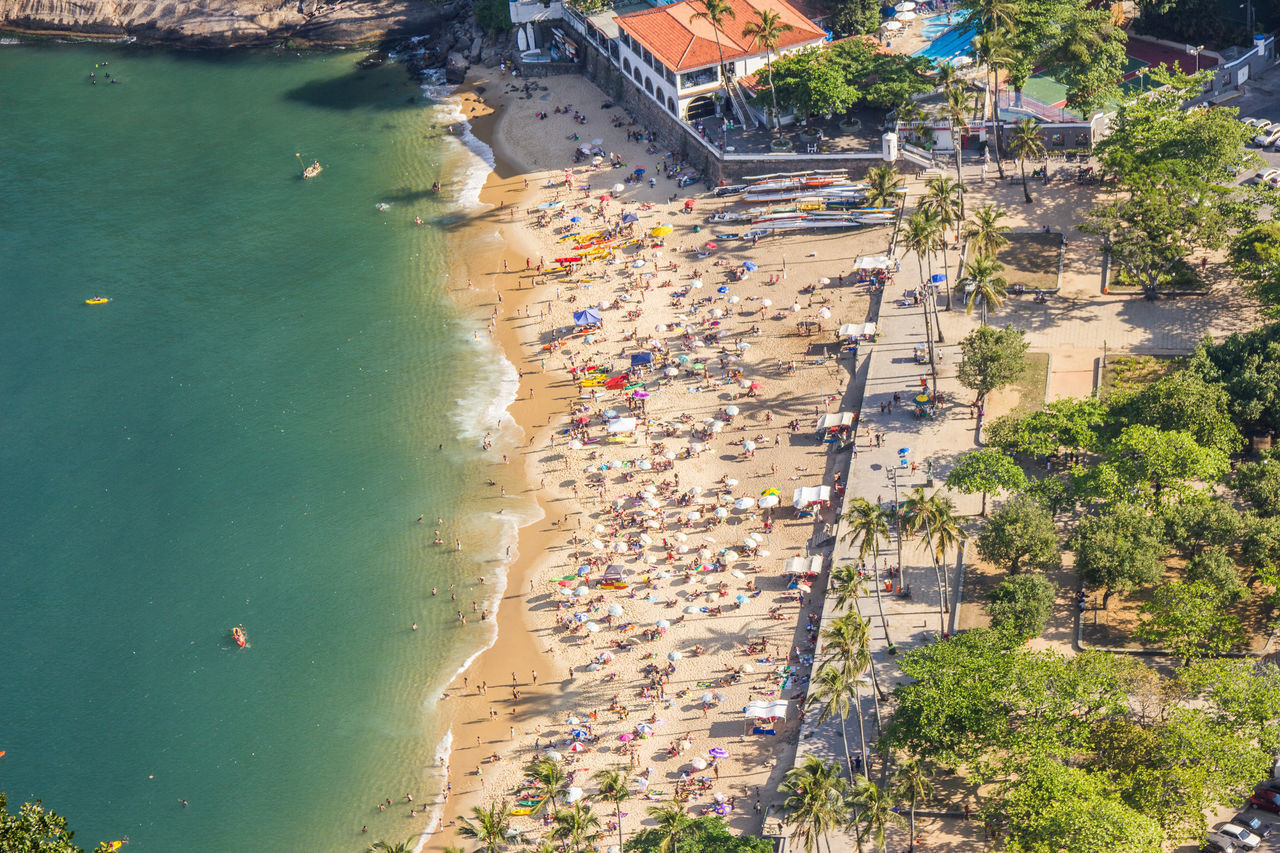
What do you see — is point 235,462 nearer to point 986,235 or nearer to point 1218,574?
point 986,235

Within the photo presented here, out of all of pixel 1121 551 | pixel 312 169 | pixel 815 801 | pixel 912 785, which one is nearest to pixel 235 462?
pixel 312 169

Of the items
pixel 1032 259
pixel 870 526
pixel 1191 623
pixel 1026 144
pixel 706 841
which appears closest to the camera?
pixel 706 841

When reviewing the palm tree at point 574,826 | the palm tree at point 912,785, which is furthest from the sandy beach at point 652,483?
the palm tree at point 912,785

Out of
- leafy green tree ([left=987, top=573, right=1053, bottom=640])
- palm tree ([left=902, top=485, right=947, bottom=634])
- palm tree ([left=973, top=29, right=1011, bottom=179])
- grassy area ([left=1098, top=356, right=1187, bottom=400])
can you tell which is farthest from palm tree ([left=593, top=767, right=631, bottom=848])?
palm tree ([left=973, top=29, right=1011, bottom=179])

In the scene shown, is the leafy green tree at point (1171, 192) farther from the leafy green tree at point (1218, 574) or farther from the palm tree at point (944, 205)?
the leafy green tree at point (1218, 574)

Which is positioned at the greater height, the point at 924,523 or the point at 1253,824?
the point at 924,523

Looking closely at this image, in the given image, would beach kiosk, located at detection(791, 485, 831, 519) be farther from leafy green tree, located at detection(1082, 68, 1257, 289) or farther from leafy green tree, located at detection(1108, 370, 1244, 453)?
leafy green tree, located at detection(1082, 68, 1257, 289)
